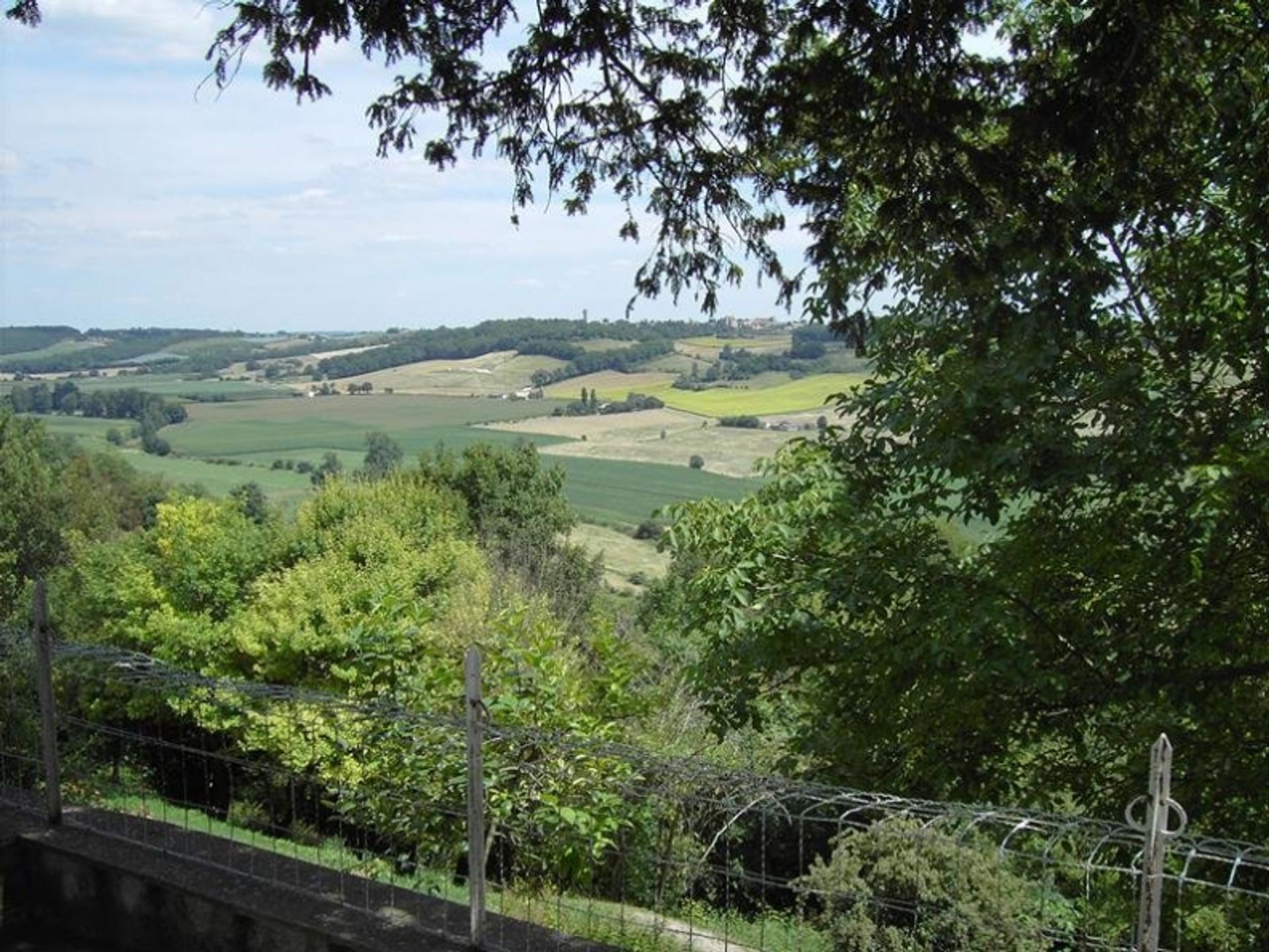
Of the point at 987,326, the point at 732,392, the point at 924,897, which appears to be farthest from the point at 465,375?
the point at 924,897

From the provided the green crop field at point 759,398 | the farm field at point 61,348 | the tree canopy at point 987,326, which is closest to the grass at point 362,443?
the green crop field at point 759,398

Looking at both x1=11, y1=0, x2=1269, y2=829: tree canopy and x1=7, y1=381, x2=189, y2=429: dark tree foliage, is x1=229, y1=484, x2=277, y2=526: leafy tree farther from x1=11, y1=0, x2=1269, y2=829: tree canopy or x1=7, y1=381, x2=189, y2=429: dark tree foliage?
x1=7, y1=381, x2=189, y2=429: dark tree foliage

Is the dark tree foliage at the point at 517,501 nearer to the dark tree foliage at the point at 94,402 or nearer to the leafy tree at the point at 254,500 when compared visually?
the leafy tree at the point at 254,500

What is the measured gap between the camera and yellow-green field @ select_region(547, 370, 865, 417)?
51062 mm

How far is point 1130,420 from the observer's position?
5930mm

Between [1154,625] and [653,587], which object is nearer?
[1154,625]

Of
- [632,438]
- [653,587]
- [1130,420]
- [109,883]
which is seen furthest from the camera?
[632,438]

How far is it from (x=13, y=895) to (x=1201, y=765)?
572 centimetres

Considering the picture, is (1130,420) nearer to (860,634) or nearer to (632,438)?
(860,634)

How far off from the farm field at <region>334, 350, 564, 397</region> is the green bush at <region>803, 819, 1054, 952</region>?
75684 millimetres

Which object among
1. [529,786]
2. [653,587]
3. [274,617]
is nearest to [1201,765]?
[529,786]

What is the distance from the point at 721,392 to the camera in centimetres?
6438

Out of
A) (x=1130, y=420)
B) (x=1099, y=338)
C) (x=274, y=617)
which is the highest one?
(x=1099, y=338)

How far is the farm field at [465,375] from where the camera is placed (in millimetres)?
80312
